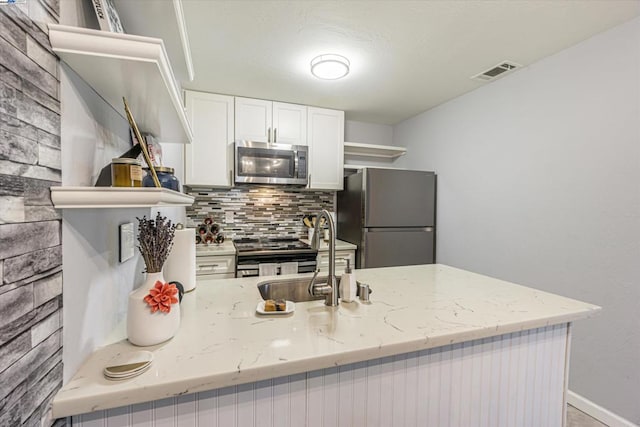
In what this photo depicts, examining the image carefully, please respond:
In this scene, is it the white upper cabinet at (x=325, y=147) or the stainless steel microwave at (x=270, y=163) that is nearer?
the stainless steel microwave at (x=270, y=163)

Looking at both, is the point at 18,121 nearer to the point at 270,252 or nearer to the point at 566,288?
the point at 270,252

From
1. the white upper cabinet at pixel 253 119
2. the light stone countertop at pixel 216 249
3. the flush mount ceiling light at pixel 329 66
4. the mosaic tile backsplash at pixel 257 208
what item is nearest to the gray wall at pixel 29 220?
the flush mount ceiling light at pixel 329 66

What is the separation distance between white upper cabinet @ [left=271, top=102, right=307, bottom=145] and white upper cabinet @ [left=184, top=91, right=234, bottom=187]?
453mm

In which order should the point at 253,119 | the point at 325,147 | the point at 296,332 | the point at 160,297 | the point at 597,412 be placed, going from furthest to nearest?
the point at 325,147 < the point at 253,119 < the point at 597,412 < the point at 296,332 < the point at 160,297

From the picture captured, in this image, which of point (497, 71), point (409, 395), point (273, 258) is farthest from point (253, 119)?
point (409, 395)

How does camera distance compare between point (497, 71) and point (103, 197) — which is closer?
point (103, 197)

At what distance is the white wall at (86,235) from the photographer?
25.2 inches

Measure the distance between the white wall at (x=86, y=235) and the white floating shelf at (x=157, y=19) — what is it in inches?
5.7

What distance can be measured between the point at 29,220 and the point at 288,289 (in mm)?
1158

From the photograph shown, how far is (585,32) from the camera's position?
177 cm

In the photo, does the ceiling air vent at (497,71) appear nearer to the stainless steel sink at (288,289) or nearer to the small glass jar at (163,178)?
the stainless steel sink at (288,289)

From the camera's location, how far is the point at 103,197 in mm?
641

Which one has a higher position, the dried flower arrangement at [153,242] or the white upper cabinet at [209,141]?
the white upper cabinet at [209,141]

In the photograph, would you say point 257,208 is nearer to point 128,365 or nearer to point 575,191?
point 128,365
